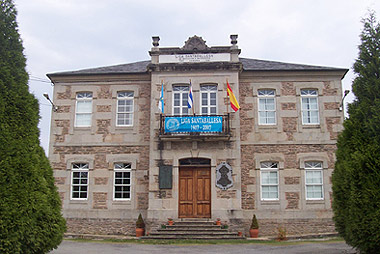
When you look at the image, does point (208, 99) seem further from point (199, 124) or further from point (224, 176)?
point (224, 176)

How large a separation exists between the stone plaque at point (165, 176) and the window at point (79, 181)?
3.59 meters

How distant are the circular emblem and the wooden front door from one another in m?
1.81

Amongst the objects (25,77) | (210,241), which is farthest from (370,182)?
(25,77)

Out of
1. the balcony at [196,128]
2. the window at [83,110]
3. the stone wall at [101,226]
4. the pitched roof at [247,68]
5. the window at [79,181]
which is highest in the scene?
the pitched roof at [247,68]

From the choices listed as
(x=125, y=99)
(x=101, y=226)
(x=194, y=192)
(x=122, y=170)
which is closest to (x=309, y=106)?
(x=194, y=192)

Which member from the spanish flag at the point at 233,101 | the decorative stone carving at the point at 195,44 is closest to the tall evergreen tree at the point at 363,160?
the spanish flag at the point at 233,101

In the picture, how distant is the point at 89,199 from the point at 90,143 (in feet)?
8.22

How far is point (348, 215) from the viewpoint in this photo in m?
8.88

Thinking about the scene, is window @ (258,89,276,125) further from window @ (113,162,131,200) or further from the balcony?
window @ (113,162,131,200)

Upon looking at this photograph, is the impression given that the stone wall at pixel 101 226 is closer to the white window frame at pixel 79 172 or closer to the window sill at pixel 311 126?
the white window frame at pixel 79 172

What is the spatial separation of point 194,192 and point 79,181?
5226 mm

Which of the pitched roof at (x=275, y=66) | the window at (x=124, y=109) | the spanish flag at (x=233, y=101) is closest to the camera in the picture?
the spanish flag at (x=233, y=101)

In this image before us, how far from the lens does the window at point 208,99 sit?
17.3 meters

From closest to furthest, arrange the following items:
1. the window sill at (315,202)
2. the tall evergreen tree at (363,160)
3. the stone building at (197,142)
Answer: the tall evergreen tree at (363,160) → the stone building at (197,142) → the window sill at (315,202)
